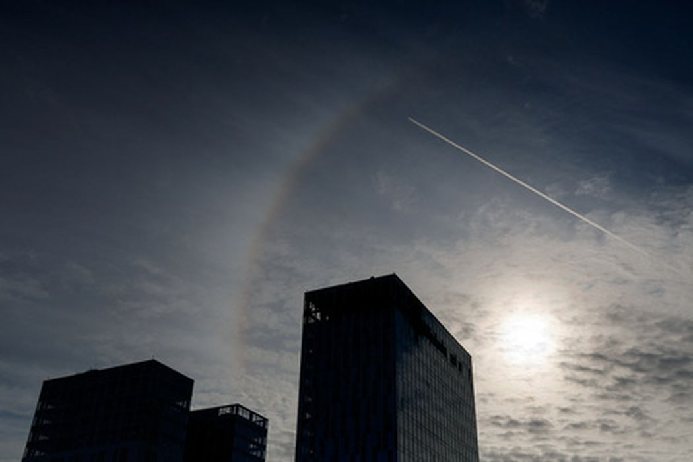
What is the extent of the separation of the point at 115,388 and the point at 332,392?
69836 millimetres

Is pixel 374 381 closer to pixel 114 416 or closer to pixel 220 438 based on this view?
pixel 114 416

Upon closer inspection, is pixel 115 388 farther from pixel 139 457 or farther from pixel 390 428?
pixel 390 428

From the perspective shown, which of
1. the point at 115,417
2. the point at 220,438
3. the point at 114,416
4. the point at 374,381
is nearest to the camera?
the point at 374,381

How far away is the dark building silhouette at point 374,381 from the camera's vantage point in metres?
130

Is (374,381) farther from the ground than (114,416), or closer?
farther from the ground

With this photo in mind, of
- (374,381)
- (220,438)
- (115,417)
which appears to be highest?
(374,381)

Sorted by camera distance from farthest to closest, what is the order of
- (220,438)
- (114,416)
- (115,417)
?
(220,438), (114,416), (115,417)

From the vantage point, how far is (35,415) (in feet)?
590

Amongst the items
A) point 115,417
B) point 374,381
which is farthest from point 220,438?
point 374,381

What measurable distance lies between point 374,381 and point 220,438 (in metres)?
80.9

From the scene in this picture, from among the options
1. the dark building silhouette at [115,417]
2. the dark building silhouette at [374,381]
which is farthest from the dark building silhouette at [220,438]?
the dark building silhouette at [374,381]

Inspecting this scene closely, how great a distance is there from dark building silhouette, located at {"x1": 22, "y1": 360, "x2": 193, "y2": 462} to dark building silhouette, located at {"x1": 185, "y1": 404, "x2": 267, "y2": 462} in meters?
24.0

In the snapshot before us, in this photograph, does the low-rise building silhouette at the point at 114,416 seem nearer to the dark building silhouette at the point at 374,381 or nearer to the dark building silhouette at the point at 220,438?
the dark building silhouette at the point at 220,438

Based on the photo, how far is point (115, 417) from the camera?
16625 cm
